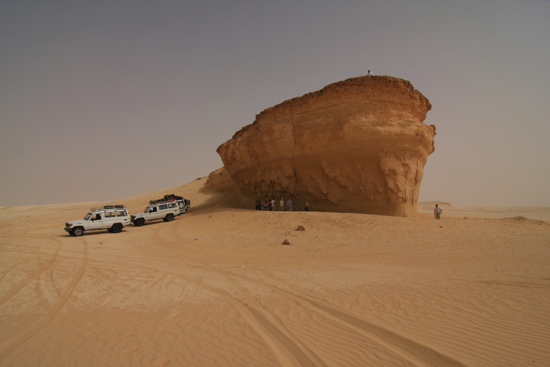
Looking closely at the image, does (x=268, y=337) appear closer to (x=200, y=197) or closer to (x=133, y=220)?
(x=133, y=220)

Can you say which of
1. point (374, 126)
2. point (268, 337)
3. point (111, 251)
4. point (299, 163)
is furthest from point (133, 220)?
point (268, 337)

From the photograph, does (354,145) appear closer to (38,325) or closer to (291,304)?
(291,304)

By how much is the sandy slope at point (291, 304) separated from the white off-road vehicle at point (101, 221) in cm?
563

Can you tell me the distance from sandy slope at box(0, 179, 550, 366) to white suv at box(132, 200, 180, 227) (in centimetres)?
940

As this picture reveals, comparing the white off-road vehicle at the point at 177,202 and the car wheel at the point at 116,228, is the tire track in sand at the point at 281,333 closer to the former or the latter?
the car wheel at the point at 116,228

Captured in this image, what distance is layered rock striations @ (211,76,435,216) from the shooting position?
1722cm

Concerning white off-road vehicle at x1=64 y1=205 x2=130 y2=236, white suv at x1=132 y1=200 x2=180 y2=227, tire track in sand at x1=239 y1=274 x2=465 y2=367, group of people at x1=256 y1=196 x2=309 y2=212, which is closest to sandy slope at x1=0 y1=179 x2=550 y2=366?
tire track in sand at x1=239 y1=274 x2=465 y2=367

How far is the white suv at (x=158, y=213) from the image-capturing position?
21.5 m

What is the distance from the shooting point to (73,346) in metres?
4.10

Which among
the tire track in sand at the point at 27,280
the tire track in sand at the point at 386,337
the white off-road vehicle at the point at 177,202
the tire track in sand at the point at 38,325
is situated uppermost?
the white off-road vehicle at the point at 177,202

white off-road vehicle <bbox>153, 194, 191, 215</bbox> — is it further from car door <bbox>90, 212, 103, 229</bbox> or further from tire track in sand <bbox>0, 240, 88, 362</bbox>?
tire track in sand <bbox>0, 240, 88, 362</bbox>

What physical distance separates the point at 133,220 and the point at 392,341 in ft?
70.2

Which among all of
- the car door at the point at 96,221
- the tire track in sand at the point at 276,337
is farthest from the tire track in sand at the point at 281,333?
the car door at the point at 96,221

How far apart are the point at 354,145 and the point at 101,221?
1753cm
